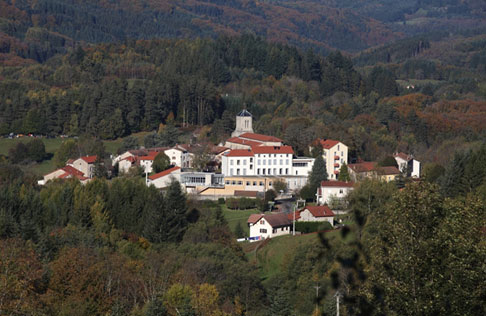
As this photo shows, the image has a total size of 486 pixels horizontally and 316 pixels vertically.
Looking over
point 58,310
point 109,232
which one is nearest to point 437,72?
point 109,232

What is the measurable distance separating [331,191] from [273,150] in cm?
518

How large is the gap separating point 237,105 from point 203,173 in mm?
21138

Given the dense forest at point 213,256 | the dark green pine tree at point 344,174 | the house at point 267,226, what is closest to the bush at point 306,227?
the house at point 267,226

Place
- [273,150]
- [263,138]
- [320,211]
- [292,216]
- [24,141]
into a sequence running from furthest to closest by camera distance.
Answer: [24,141] → [263,138] → [273,150] → [292,216] → [320,211]

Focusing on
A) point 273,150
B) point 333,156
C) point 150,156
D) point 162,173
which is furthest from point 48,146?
point 333,156

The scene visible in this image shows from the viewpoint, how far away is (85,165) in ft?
132

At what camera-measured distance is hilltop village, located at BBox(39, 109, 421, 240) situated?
118ft

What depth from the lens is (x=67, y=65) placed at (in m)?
74.2

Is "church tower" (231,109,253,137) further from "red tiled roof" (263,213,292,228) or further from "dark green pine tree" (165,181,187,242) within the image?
"red tiled roof" (263,213,292,228)

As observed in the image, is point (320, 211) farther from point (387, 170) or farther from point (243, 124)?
point (243, 124)

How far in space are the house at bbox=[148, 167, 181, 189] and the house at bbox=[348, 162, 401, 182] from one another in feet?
27.5

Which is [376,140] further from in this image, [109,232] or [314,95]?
[109,232]

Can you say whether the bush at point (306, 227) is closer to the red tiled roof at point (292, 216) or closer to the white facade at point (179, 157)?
the red tiled roof at point (292, 216)

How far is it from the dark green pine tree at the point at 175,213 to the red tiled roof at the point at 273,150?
29.4ft
